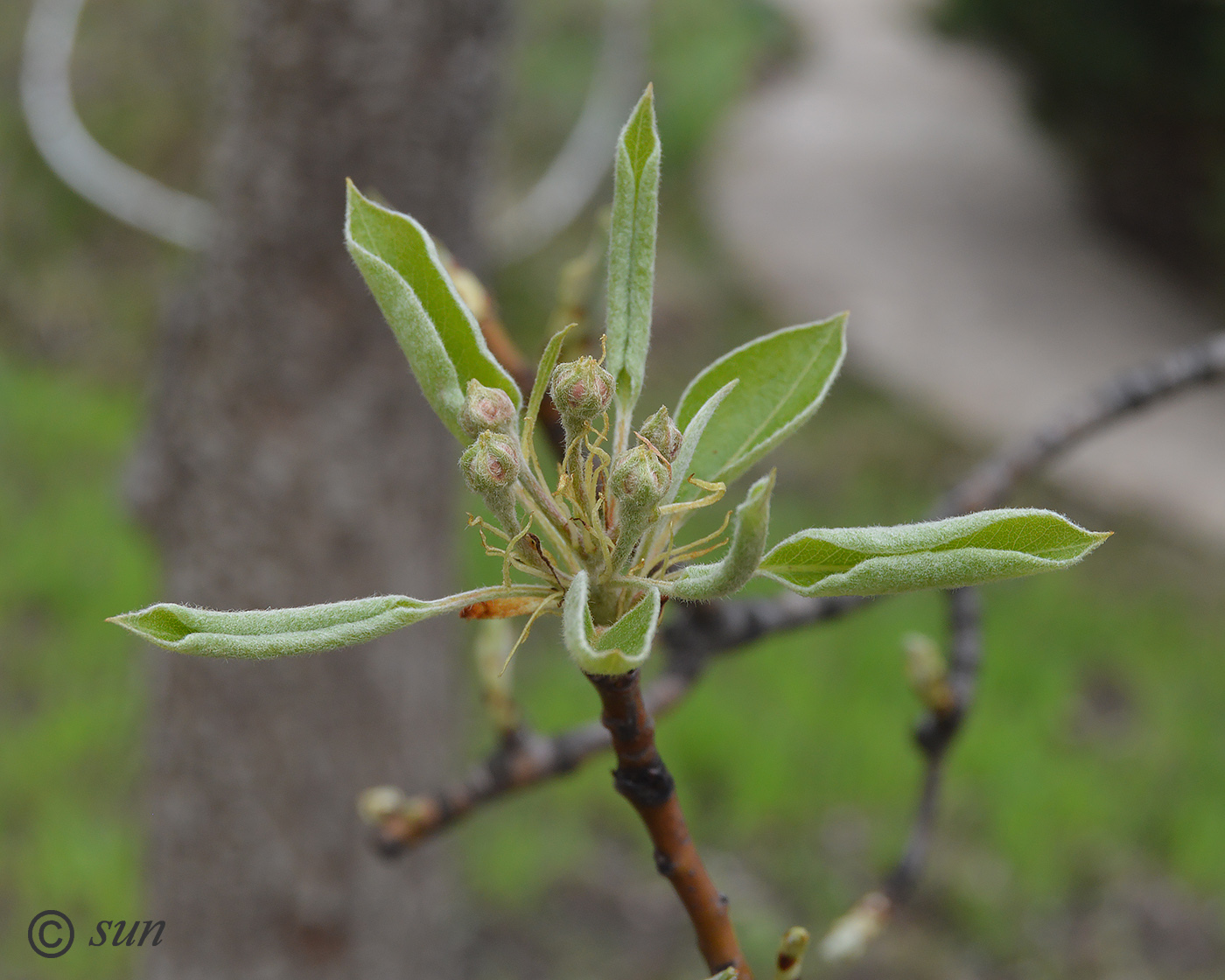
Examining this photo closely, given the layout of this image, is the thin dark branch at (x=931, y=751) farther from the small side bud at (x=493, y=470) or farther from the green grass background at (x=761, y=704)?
the green grass background at (x=761, y=704)

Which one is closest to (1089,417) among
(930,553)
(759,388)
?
(759,388)

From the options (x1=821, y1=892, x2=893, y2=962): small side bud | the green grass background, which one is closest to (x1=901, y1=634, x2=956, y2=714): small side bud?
(x1=821, y1=892, x2=893, y2=962): small side bud

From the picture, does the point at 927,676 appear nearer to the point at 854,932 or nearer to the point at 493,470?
the point at 854,932

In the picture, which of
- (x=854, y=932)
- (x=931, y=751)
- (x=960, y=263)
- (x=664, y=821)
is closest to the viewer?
(x=664, y=821)

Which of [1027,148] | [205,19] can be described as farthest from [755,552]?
[1027,148]

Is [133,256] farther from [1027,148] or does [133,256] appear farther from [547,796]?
[1027,148]
